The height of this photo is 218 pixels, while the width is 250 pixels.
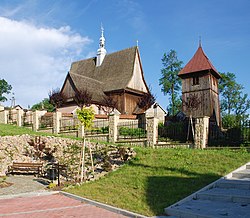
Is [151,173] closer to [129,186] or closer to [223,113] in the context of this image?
[129,186]

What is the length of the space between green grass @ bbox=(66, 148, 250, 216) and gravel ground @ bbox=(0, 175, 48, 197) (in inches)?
72.4

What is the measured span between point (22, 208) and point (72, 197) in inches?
61.9

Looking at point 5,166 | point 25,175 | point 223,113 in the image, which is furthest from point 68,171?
point 223,113

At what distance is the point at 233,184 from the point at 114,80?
25101mm

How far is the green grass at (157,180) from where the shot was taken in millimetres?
6895

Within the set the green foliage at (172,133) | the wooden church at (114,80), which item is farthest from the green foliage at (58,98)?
the green foliage at (172,133)

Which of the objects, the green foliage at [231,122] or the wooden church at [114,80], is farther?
the wooden church at [114,80]

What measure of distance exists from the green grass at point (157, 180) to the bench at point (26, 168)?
3.83 m

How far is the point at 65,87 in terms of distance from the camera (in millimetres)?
30047

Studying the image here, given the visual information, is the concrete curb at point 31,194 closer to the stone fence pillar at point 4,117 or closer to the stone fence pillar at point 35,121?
the stone fence pillar at point 35,121

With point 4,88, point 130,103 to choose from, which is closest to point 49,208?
point 130,103

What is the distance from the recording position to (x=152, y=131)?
14.8 m

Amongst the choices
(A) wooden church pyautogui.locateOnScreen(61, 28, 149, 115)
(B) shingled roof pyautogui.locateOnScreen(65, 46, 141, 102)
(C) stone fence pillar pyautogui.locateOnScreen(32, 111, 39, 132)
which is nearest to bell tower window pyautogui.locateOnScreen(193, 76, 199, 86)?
(A) wooden church pyautogui.locateOnScreen(61, 28, 149, 115)

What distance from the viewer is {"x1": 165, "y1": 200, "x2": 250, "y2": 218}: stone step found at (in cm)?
551
